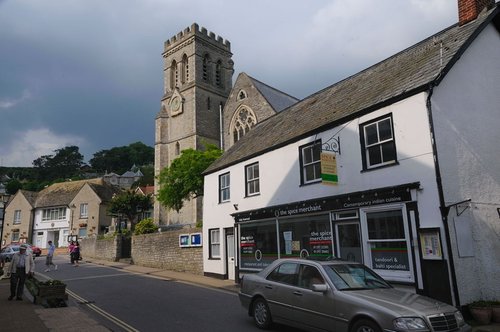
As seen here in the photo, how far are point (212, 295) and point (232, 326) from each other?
16.4 feet

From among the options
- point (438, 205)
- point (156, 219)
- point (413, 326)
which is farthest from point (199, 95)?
point (413, 326)

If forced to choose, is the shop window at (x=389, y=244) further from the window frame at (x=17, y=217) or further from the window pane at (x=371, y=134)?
the window frame at (x=17, y=217)

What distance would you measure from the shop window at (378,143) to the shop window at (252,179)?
18.9 ft

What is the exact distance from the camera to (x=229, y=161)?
18438mm

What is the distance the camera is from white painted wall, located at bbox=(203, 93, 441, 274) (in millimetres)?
9781

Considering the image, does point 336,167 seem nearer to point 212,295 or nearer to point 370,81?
point 370,81

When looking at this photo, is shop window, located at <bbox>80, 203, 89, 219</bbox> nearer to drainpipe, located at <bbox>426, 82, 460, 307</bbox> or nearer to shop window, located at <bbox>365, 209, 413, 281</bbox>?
shop window, located at <bbox>365, 209, 413, 281</bbox>

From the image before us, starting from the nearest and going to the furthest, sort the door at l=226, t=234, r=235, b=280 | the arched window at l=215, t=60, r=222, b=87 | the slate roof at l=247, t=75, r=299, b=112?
the door at l=226, t=234, r=235, b=280
the slate roof at l=247, t=75, r=299, b=112
the arched window at l=215, t=60, r=222, b=87

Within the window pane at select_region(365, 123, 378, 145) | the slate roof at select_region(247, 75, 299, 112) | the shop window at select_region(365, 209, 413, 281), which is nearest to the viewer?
the shop window at select_region(365, 209, 413, 281)

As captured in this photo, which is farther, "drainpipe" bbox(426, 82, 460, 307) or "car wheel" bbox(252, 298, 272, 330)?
"drainpipe" bbox(426, 82, 460, 307)

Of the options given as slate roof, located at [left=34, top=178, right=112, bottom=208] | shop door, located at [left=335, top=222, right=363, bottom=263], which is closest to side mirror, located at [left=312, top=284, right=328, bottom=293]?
shop door, located at [left=335, top=222, right=363, bottom=263]

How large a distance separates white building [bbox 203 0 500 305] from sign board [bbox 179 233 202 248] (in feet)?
17.2

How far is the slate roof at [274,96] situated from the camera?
33.5 m

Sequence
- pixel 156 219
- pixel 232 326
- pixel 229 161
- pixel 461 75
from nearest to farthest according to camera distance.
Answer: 1. pixel 232 326
2. pixel 461 75
3. pixel 229 161
4. pixel 156 219
